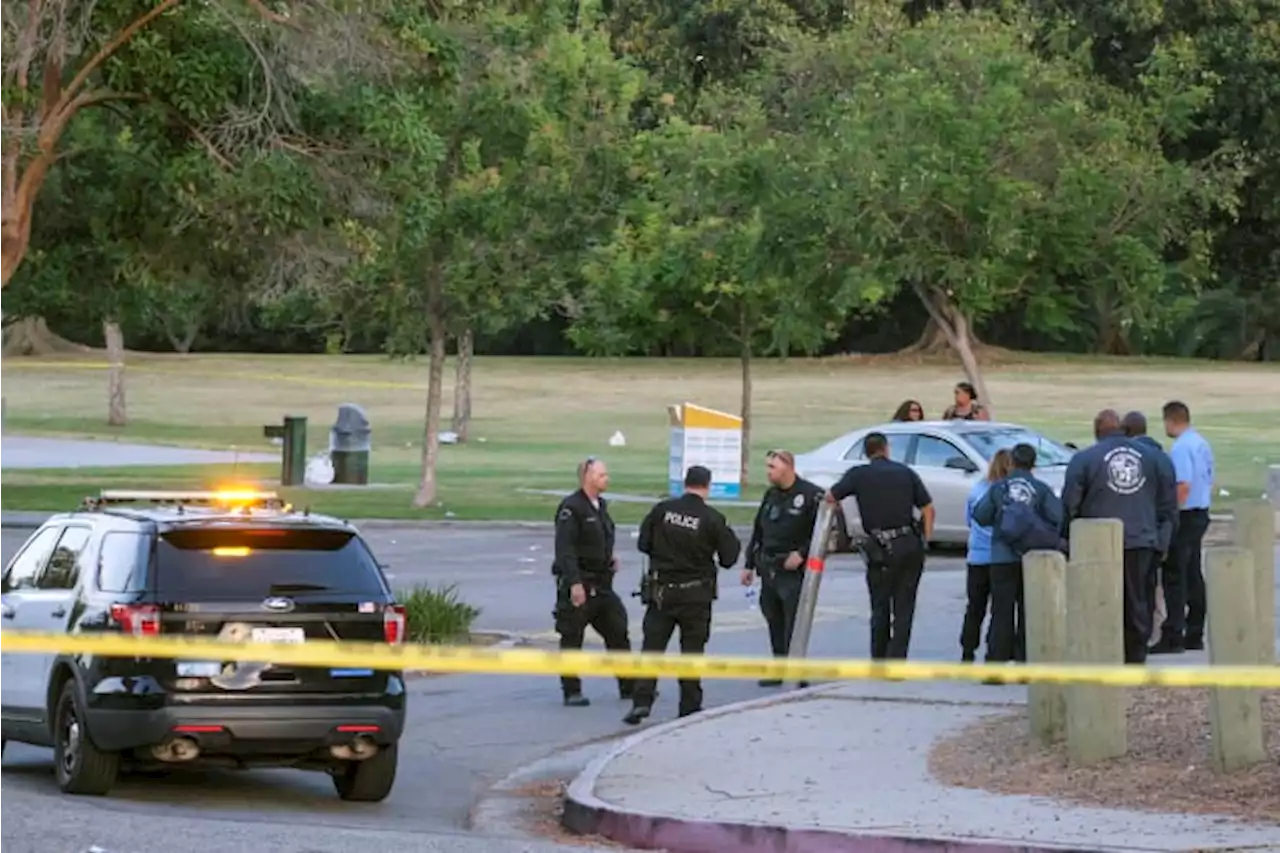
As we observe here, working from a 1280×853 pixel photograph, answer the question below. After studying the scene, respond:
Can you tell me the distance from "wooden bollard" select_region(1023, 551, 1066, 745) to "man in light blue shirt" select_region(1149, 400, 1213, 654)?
5.23m

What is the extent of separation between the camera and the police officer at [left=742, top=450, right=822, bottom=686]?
16.9 m

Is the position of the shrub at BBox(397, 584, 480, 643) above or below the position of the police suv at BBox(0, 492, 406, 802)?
below

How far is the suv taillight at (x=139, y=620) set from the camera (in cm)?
1184

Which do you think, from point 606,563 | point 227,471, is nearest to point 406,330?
point 227,471

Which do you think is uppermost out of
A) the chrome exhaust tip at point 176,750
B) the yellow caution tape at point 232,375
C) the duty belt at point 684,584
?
the duty belt at point 684,584

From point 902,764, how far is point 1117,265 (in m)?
21.3

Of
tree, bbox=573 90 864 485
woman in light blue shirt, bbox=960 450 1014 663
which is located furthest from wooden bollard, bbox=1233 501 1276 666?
tree, bbox=573 90 864 485

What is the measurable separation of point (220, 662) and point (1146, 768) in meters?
4.49

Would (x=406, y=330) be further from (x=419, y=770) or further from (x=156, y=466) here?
(x=419, y=770)

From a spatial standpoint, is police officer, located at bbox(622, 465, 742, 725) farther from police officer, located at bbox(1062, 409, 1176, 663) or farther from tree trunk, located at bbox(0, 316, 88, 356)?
tree trunk, located at bbox(0, 316, 88, 356)

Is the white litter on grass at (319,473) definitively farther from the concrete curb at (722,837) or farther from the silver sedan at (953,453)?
the concrete curb at (722,837)

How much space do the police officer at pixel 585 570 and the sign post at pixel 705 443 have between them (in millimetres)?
14233

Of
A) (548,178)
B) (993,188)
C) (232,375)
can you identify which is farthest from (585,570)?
(232,375)

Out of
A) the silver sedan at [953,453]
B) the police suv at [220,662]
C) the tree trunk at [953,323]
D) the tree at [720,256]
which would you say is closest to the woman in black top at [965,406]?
the silver sedan at [953,453]
